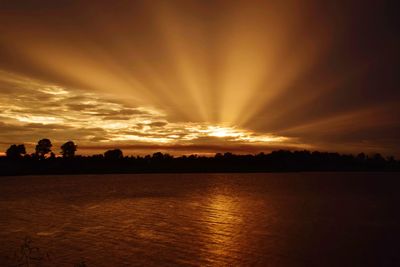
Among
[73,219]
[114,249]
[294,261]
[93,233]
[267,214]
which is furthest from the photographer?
[267,214]

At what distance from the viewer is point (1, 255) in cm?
2516

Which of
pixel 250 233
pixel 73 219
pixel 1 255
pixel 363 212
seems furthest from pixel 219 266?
pixel 363 212

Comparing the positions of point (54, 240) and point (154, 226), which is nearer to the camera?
point (54, 240)

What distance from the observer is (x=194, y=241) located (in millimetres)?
29812

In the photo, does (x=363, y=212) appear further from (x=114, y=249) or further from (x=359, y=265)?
(x=114, y=249)

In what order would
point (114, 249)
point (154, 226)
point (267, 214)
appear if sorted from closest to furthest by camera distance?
point (114, 249), point (154, 226), point (267, 214)

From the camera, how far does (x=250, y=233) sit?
Answer: 3394 cm

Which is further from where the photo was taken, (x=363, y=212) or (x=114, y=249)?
(x=363, y=212)

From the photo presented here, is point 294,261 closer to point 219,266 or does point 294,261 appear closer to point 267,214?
point 219,266

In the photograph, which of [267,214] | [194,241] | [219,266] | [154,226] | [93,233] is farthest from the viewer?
[267,214]

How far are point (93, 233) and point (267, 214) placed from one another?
80.3 feet

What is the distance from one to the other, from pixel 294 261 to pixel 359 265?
421cm

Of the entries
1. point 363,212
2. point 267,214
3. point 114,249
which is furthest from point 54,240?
point 363,212

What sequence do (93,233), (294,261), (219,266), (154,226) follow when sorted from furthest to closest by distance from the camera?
(154,226) → (93,233) → (294,261) → (219,266)
